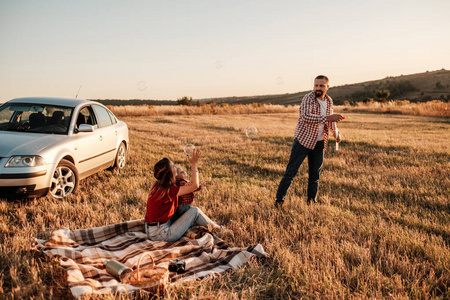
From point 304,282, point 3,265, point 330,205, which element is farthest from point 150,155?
point 304,282

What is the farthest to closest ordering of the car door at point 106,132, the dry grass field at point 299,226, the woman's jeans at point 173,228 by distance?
the car door at point 106,132 → the woman's jeans at point 173,228 → the dry grass field at point 299,226

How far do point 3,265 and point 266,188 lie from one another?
15.4 ft

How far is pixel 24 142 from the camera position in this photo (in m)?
5.07

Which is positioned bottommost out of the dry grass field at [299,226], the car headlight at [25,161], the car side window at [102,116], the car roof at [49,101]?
the dry grass field at [299,226]

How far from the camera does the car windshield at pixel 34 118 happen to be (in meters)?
5.87

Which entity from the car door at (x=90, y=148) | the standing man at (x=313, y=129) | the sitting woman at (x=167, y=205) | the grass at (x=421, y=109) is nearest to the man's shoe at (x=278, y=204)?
the standing man at (x=313, y=129)

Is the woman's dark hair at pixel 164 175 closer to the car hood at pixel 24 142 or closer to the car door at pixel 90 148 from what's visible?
the car hood at pixel 24 142

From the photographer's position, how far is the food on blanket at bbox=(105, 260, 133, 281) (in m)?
3.01

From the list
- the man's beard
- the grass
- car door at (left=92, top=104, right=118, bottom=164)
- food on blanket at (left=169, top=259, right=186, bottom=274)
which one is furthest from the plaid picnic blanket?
the grass

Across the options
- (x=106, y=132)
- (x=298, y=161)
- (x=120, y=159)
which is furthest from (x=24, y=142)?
(x=298, y=161)

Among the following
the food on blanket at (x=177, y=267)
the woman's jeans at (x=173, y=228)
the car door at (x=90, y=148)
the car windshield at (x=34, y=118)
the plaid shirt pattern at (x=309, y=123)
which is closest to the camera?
the food on blanket at (x=177, y=267)

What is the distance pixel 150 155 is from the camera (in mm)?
10117

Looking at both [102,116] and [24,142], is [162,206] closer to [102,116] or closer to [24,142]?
[24,142]

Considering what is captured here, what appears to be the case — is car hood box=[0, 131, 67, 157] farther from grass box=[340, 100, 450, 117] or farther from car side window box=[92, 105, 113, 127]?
grass box=[340, 100, 450, 117]
